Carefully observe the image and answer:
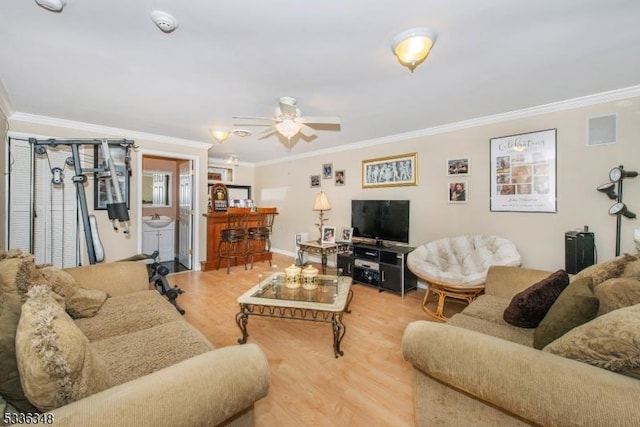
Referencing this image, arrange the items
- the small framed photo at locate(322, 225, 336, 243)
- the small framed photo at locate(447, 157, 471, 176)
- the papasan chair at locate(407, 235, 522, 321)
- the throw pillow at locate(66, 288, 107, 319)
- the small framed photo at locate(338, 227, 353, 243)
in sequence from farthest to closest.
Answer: the small framed photo at locate(322, 225, 336, 243) → the small framed photo at locate(338, 227, 353, 243) → the small framed photo at locate(447, 157, 471, 176) → the papasan chair at locate(407, 235, 522, 321) → the throw pillow at locate(66, 288, 107, 319)

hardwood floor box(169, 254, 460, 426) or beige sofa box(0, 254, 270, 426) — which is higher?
beige sofa box(0, 254, 270, 426)

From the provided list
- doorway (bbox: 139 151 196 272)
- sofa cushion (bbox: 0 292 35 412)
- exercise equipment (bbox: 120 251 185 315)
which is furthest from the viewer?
doorway (bbox: 139 151 196 272)

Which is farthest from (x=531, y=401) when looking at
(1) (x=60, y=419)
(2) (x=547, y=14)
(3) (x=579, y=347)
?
(2) (x=547, y=14)

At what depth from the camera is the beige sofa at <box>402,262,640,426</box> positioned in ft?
2.78

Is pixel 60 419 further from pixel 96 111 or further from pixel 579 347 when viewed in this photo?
pixel 96 111

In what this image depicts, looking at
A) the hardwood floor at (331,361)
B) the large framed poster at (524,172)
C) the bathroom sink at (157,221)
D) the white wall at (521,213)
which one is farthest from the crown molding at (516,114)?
the bathroom sink at (157,221)

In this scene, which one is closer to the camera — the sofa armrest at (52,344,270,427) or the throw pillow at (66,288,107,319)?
the sofa armrest at (52,344,270,427)

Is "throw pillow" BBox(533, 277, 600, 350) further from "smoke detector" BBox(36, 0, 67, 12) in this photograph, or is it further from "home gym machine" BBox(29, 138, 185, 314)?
"home gym machine" BBox(29, 138, 185, 314)

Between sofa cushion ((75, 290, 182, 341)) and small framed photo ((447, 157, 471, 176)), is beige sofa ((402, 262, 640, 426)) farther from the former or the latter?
small framed photo ((447, 157, 471, 176))

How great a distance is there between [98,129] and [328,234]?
147 inches

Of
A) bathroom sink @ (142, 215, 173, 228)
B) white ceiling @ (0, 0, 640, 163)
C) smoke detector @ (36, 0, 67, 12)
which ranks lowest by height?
bathroom sink @ (142, 215, 173, 228)

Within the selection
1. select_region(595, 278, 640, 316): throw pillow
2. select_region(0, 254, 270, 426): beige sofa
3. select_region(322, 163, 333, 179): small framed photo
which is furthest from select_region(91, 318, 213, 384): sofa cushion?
select_region(322, 163, 333, 179): small framed photo

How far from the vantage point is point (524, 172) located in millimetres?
3059

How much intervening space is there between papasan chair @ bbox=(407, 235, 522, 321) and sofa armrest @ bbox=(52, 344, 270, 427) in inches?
89.8
